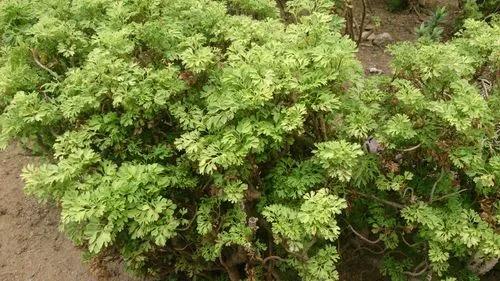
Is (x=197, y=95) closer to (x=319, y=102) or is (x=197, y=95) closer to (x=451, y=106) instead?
(x=319, y=102)

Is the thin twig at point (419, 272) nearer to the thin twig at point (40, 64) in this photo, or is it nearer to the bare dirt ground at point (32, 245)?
the bare dirt ground at point (32, 245)

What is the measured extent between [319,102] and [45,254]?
3.19 meters

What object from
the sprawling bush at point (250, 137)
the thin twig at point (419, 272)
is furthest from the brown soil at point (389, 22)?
the thin twig at point (419, 272)

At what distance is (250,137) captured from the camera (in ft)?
8.60

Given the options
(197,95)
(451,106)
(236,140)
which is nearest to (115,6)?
(197,95)

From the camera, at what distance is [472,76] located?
321 centimetres

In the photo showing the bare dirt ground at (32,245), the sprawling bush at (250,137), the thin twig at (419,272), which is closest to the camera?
the sprawling bush at (250,137)

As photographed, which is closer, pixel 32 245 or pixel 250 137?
pixel 250 137

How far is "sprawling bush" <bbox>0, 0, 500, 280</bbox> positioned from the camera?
8.79ft

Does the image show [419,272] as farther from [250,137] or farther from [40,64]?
[40,64]

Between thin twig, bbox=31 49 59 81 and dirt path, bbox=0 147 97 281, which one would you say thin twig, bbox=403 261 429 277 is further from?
thin twig, bbox=31 49 59 81

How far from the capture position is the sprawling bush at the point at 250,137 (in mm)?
2680

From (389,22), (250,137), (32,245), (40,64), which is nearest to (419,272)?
(250,137)

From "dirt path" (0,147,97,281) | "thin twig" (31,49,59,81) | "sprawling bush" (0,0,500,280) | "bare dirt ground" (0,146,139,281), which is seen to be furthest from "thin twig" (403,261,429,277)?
"thin twig" (31,49,59,81)
